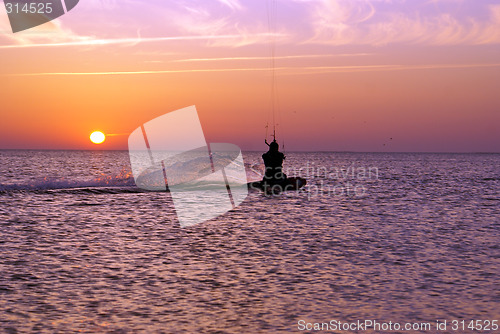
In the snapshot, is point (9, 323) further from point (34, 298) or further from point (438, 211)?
point (438, 211)

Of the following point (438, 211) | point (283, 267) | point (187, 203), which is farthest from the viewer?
point (187, 203)

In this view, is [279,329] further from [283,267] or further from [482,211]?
[482,211]

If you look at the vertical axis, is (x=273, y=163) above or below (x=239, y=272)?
above

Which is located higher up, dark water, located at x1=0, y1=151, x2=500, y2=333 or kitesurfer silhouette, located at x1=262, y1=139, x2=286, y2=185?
kitesurfer silhouette, located at x1=262, y1=139, x2=286, y2=185

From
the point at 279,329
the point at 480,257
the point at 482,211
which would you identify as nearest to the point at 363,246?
the point at 480,257

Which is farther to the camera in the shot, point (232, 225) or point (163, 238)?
point (232, 225)

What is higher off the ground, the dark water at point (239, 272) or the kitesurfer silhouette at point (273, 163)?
the kitesurfer silhouette at point (273, 163)

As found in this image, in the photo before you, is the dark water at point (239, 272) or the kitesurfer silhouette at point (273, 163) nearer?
the dark water at point (239, 272)

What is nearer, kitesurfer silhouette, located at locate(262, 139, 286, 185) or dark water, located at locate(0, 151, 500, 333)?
dark water, located at locate(0, 151, 500, 333)

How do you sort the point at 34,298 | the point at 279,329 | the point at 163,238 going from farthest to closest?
the point at 163,238
the point at 34,298
the point at 279,329

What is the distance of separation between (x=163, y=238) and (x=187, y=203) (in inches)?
518

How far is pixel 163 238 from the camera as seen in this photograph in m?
16.7

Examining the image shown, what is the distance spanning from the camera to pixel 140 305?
9.11 meters

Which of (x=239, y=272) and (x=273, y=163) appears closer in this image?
(x=239, y=272)
